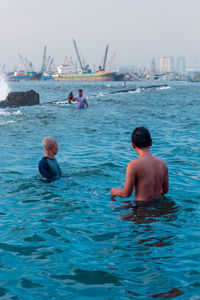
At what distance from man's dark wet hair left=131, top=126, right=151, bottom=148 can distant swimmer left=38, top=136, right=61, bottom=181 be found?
245 centimetres

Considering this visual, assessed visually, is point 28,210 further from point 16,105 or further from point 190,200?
point 16,105

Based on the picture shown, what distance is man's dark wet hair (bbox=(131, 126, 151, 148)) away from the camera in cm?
514

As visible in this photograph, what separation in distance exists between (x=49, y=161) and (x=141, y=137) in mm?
2773

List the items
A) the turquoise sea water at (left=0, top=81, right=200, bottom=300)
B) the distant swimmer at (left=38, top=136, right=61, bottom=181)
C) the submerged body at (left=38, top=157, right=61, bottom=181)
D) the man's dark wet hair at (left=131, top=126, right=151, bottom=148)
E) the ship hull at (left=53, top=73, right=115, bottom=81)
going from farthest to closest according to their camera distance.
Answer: the ship hull at (left=53, top=73, right=115, bottom=81), the submerged body at (left=38, top=157, right=61, bottom=181), the distant swimmer at (left=38, top=136, right=61, bottom=181), the man's dark wet hair at (left=131, top=126, right=151, bottom=148), the turquoise sea water at (left=0, top=81, right=200, bottom=300)

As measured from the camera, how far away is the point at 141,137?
517cm

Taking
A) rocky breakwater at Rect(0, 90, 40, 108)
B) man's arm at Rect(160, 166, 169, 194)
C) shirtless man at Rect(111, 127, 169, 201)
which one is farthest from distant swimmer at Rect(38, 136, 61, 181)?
rocky breakwater at Rect(0, 90, 40, 108)

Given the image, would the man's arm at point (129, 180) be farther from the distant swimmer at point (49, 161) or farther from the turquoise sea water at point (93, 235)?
the distant swimmer at point (49, 161)

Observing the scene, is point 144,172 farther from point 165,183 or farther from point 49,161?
point 49,161

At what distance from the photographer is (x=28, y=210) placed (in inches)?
236

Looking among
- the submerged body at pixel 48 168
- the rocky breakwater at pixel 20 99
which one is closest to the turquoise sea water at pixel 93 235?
the submerged body at pixel 48 168

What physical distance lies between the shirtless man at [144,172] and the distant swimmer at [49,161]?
2193 millimetres

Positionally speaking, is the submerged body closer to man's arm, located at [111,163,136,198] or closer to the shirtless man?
the shirtless man

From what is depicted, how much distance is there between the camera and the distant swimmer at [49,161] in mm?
7145

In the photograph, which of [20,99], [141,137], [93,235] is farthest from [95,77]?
[93,235]
